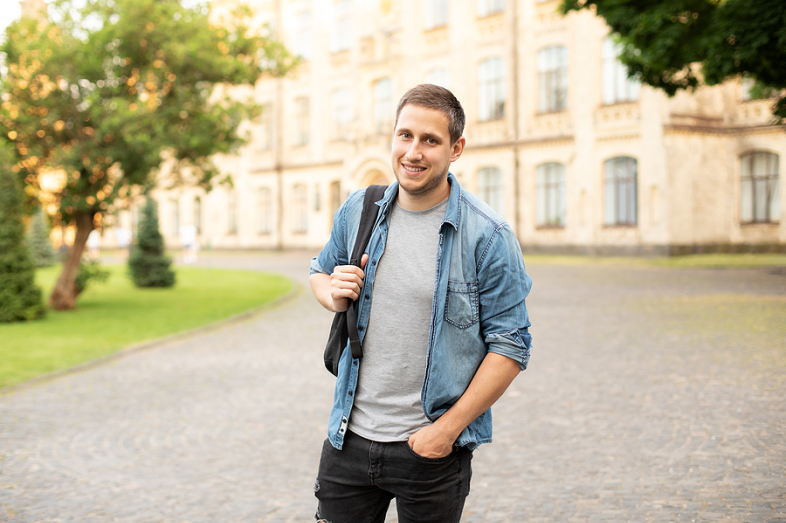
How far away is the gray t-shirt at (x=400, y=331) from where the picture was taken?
238cm

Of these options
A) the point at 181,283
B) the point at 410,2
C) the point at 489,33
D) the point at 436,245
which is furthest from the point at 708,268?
the point at 436,245

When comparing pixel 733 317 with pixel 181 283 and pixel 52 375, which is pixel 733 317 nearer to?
pixel 52 375

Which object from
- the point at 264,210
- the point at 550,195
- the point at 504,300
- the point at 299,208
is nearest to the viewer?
the point at 504,300

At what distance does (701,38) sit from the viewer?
1356 centimetres

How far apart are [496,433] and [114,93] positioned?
38.6 feet

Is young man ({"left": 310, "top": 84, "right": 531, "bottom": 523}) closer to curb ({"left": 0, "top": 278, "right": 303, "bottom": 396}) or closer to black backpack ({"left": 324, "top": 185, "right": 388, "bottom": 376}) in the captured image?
black backpack ({"left": 324, "top": 185, "right": 388, "bottom": 376})

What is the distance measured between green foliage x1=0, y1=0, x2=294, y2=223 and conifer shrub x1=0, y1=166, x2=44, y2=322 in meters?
0.80

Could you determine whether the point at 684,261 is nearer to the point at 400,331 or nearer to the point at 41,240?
the point at 400,331

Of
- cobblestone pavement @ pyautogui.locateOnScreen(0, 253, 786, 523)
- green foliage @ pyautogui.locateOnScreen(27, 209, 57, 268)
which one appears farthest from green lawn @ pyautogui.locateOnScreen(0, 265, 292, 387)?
green foliage @ pyautogui.locateOnScreen(27, 209, 57, 268)

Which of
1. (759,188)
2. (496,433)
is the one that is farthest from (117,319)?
(759,188)

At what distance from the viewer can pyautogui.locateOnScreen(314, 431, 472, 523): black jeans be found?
7.82 ft

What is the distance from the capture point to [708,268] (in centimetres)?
2241

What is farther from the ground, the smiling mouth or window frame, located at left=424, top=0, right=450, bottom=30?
window frame, located at left=424, top=0, right=450, bottom=30

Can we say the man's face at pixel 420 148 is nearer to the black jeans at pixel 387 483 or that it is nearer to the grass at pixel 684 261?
the black jeans at pixel 387 483
